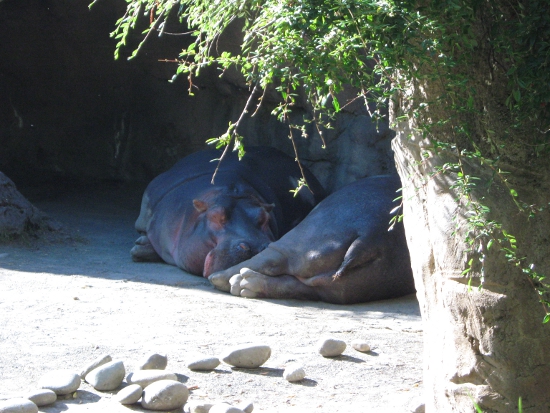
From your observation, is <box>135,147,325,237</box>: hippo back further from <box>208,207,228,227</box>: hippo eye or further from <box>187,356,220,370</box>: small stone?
<box>187,356,220,370</box>: small stone

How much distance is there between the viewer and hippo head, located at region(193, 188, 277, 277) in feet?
19.5

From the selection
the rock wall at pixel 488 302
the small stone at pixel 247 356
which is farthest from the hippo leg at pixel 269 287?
the rock wall at pixel 488 302

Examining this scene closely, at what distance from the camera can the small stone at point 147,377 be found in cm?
300

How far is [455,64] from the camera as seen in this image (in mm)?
2049

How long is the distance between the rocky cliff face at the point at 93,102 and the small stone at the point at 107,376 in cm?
636

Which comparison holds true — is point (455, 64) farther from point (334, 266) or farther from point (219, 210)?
point (219, 210)

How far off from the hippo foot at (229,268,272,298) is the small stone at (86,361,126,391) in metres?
2.28

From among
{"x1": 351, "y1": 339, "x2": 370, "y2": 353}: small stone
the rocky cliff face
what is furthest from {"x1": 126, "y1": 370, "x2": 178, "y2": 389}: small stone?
the rocky cliff face

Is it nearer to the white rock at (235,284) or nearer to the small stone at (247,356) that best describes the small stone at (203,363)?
the small stone at (247,356)

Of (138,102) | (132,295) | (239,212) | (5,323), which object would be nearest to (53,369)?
(5,323)

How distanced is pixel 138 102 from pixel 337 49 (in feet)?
30.5

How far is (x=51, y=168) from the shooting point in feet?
37.2

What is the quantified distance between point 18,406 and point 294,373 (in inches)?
46.1

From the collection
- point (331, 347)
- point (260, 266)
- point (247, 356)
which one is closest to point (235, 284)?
point (260, 266)
